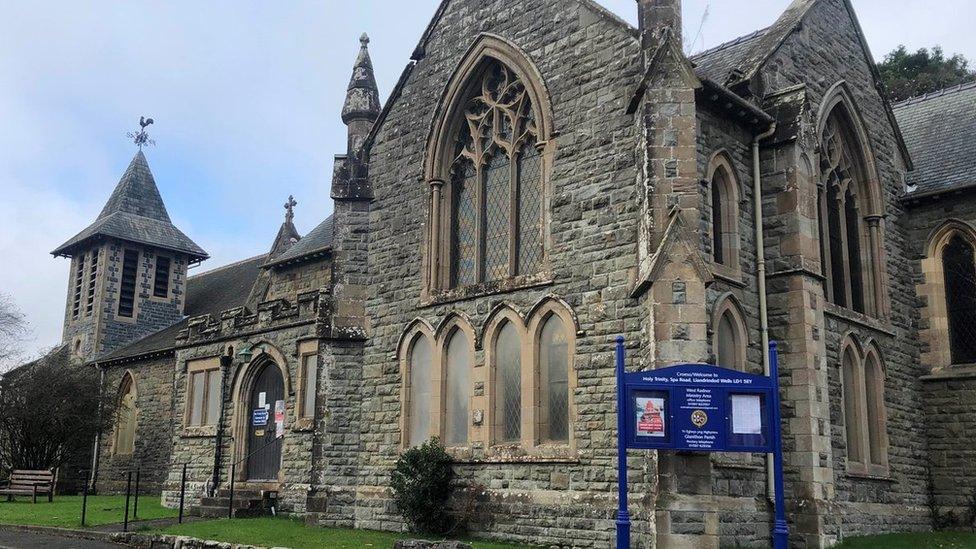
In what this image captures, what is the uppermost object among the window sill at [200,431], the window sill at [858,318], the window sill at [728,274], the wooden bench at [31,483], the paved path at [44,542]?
the window sill at [728,274]

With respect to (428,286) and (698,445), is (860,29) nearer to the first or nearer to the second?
(428,286)

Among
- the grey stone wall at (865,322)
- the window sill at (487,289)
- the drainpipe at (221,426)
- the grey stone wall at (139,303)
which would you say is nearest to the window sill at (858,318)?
the grey stone wall at (865,322)

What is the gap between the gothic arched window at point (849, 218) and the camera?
1759 centimetres

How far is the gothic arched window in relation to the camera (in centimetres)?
1759

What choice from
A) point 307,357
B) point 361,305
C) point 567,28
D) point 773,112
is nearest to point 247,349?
point 307,357

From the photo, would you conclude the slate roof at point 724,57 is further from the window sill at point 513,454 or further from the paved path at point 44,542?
the paved path at point 44,542

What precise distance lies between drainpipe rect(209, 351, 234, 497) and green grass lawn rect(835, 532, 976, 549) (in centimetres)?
1614

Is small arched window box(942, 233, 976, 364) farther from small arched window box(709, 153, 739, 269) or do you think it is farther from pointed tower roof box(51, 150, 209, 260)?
pointed tower roof box(51, 150, 209, 260)

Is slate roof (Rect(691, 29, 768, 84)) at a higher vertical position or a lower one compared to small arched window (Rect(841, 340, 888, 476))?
higher

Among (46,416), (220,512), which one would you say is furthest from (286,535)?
(46,416)

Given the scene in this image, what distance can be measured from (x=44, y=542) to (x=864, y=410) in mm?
14699

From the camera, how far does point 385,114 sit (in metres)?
19.2

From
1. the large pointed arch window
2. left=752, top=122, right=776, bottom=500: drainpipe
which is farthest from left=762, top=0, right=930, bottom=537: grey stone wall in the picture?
the large pointed arch window

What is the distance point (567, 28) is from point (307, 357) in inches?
446
